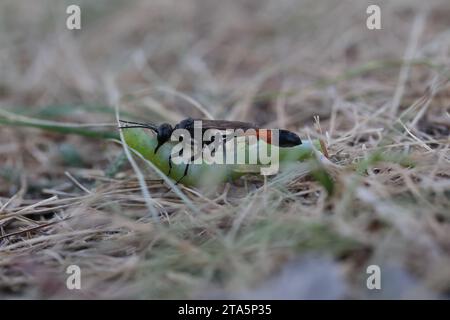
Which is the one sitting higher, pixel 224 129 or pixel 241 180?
pixel 224 129

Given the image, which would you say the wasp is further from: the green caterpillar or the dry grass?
the dry grass

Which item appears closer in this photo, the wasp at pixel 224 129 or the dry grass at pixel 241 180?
the dry grass at pixel 241 180

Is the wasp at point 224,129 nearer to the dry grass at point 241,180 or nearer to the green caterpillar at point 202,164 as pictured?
the green caterpillar at point 202,164

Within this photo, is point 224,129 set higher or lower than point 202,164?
higher

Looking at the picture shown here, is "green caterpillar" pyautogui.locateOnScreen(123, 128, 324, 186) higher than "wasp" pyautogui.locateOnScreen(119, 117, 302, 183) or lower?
lower

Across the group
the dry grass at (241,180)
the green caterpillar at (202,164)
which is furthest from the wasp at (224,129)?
the dry grass at (241,180)

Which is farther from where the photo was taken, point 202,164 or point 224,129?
point 224,129

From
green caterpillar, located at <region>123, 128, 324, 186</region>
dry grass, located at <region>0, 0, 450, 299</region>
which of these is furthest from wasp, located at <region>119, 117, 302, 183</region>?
dry grass, located at <region>0, 0, 450, 299</region>
